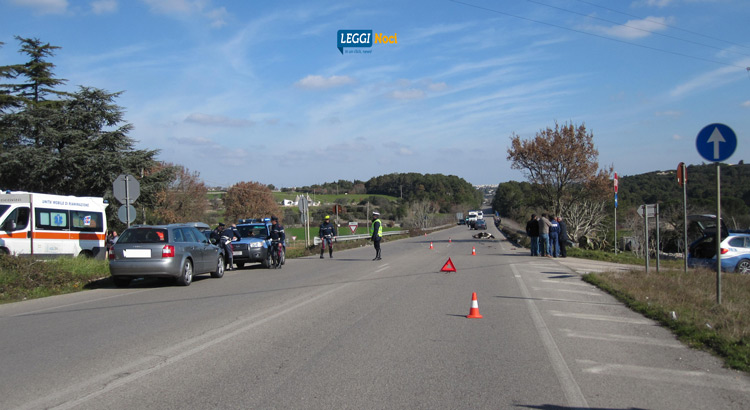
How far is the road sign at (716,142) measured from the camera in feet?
32.3

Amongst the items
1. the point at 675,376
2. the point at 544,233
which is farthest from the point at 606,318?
the point at 544,233

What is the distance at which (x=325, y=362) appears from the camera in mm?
6266

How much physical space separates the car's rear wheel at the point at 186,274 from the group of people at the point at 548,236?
14.6m

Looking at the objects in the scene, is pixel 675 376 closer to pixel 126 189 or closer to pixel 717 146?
pixel 717 146

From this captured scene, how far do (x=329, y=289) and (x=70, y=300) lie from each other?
5.47 meters

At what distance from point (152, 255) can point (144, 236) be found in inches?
23.3

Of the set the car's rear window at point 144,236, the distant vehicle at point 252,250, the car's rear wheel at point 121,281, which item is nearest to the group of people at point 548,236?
the distant vehicle at point 252,250

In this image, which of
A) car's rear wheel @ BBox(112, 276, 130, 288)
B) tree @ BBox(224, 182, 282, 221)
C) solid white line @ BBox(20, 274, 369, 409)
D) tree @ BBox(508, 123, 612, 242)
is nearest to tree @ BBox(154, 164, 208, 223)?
tree @ BBox(224, 182, 282, 221)

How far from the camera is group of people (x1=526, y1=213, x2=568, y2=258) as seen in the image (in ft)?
77.3

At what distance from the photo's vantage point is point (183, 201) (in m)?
63.3

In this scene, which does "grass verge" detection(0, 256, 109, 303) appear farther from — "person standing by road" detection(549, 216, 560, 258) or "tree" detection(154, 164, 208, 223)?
"tree" detection(154, 164, 208, 223)

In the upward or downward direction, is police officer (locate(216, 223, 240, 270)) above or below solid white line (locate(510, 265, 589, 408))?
above

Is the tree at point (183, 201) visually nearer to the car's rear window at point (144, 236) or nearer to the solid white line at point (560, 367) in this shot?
the car's rear window at point (144, 236)

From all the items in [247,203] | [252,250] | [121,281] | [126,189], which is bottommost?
[121,281]
